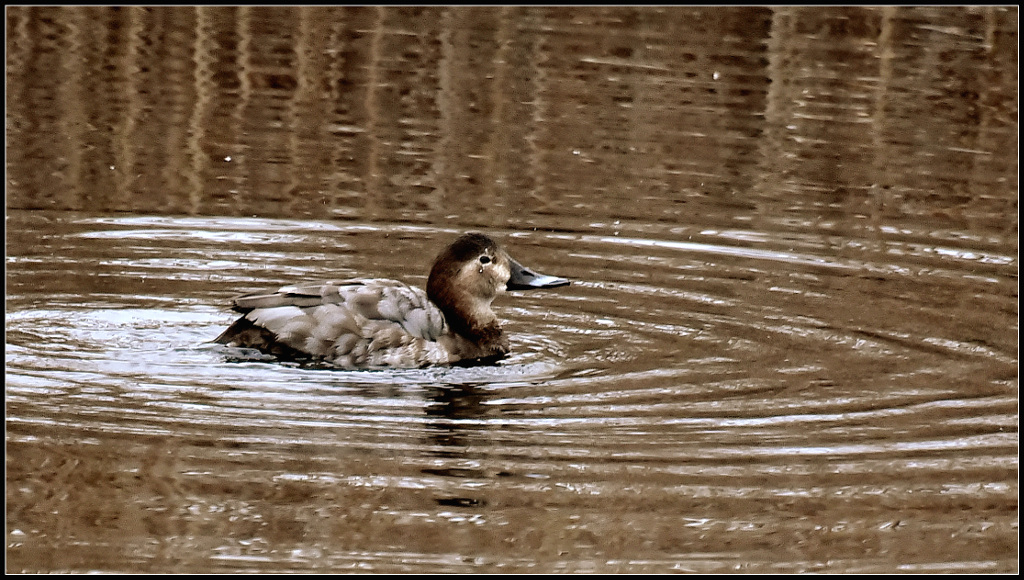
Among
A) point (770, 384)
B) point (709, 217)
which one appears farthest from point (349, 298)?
point (709, 217)

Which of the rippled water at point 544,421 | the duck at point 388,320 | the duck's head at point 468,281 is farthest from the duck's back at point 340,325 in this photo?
the duck's head at point 468,281

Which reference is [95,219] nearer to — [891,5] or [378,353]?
[378,353]

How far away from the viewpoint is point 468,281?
9023mm

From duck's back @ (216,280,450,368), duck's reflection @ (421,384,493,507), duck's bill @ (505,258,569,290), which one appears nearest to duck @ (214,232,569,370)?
duck's back @ (216,280,450,368)

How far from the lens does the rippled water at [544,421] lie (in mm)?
6207

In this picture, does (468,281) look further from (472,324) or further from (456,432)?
(456,432)

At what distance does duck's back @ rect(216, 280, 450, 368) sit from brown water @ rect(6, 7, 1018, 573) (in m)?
0.18

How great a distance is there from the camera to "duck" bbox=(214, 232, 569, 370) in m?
8.32

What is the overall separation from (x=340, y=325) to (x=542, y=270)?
2218 mm

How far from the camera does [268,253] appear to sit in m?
10.4

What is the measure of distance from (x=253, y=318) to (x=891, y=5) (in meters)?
9.40


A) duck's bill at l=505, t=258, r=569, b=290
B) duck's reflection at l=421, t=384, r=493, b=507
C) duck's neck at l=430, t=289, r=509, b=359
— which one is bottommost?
duck's reflection at l=421, t=384, r=493, b=507

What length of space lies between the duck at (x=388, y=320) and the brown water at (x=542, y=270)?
192mm

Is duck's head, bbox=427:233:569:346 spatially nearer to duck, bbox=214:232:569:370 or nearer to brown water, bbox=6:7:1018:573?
duck, bbox=214:232:569:370
